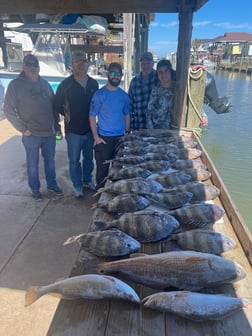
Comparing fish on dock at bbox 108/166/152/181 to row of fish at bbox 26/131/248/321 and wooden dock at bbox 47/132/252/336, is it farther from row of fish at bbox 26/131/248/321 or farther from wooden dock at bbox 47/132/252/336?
wooden dock at bbox 47/132/252/336

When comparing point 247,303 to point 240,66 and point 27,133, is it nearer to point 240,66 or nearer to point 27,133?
point 27,133

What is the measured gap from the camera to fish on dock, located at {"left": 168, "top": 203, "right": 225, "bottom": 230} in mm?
1792

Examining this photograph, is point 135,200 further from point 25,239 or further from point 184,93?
point 184,93

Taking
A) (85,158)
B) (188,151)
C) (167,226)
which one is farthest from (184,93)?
(167,226)

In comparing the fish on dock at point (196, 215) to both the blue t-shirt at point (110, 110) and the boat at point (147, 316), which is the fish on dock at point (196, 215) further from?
the blue t-shirt at point (110, 110)

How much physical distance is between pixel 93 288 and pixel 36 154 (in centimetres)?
298

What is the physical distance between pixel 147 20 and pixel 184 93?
30.9 ft

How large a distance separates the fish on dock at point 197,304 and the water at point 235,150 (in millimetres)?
4305

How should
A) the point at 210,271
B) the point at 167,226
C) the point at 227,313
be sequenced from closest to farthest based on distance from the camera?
the point at 227,313 → the point at 210,271 → the point at 167,226

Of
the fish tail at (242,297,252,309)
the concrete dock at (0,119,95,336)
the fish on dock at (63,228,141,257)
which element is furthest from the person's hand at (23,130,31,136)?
the fish tail at (242,297,252,309)

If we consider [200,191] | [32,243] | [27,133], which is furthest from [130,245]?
A: [27,133]

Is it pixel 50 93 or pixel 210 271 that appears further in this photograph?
pixel 50 93

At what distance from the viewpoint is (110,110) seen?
10.9 ft

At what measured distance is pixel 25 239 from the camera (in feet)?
10.9
